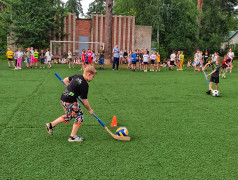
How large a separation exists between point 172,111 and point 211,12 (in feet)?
108

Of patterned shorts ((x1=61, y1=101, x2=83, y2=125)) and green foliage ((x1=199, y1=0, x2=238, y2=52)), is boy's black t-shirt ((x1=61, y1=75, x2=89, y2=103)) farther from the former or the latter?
green foliage ((x1=199, y1=0, x2=238, y2=52))

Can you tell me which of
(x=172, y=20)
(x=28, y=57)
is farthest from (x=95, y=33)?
(x=28, y=57)

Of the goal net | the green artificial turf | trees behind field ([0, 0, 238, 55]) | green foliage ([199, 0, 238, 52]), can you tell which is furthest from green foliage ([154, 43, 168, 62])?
the green artificial turf

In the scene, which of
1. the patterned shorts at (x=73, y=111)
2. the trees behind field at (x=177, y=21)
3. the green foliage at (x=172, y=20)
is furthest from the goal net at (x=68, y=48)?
the patterned shorts at (x=73, y=111)

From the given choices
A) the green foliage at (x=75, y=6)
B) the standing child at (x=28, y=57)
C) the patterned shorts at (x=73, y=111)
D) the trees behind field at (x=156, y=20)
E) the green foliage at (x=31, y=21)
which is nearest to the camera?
the patterned shorts at (x=73, y=111)

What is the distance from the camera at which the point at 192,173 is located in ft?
12.0

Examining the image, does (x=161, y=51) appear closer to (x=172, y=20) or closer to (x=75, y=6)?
(x=172, y=20)

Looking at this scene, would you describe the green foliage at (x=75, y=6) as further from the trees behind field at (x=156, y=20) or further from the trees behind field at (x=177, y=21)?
the trees behind field at (x=177, y=21)

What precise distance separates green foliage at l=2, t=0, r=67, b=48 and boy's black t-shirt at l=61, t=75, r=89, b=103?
22177mm

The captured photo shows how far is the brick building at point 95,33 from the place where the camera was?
1101 inches

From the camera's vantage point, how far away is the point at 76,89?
179 inches

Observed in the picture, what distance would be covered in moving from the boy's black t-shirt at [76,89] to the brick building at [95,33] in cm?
2354

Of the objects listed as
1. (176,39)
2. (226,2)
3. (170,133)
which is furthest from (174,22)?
(170,133)

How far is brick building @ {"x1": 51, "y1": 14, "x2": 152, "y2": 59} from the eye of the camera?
2795 centimetres
